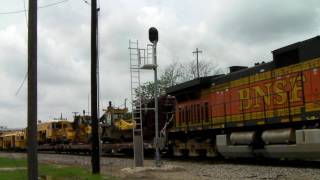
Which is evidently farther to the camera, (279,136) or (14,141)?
(14,141)

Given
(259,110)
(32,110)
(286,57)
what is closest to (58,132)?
(259,110)

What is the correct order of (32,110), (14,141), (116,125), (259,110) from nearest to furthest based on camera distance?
(32,110) < (259,110) < (116,125) < (14,141)

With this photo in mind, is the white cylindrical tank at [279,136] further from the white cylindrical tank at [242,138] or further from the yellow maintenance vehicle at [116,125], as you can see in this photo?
the yellow maintenance vehicle at [116,125]

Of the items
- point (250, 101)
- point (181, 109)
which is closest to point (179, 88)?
point (181, 109)

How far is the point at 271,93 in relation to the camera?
22.0 m

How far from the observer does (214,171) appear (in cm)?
1897

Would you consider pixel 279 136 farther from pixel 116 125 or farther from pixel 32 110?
pixel 116 125

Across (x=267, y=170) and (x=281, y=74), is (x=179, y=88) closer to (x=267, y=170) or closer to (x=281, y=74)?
(x=281, y=74)

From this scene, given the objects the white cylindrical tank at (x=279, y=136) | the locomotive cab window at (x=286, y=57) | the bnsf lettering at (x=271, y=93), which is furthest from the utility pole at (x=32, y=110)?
the locomotive cab window at (x=286, y=57)

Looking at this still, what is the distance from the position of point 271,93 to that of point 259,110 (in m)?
0.96

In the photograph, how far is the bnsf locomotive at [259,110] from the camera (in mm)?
19594

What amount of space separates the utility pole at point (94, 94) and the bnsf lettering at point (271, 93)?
6.92m

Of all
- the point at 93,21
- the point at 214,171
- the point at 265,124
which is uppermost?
the point at 93,21

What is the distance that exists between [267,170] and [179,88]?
1117 cm
